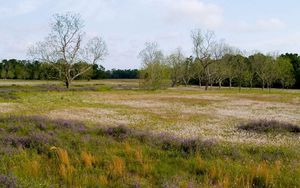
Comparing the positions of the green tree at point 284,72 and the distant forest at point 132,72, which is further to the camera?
→ the green tree at point 284,72

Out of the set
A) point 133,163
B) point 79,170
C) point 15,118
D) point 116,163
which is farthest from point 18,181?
point 15,118

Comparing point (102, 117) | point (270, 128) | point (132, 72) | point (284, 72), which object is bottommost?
point (102, 117)

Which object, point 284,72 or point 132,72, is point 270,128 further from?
point 132,72

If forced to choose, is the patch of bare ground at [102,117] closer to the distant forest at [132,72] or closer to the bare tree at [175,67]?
the distant forest at [132,72]

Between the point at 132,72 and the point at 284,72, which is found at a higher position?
the point at 132,72

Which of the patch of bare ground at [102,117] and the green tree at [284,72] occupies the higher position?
the green tree at [284,72]

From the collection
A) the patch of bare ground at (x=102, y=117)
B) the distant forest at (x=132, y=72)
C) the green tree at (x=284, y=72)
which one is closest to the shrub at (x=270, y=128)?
the patch of bare ground at (x=102, y=117)

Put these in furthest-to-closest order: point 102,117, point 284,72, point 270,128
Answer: point 284,72 → point 102,117 → point 270,128

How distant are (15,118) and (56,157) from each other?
8.45m

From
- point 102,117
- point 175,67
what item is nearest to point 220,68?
point 175,67

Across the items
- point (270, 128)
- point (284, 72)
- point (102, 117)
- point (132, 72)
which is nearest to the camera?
point (270, 128)

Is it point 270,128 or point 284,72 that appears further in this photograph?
point 284,72

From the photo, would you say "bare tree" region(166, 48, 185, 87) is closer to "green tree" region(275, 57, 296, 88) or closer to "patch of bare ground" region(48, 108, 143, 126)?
"green tree" region(275, 57, 296, 88)

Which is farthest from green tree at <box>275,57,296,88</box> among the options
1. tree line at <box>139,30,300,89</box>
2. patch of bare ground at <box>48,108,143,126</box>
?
patch of bare ground at <box>48,108,143,126</box>
